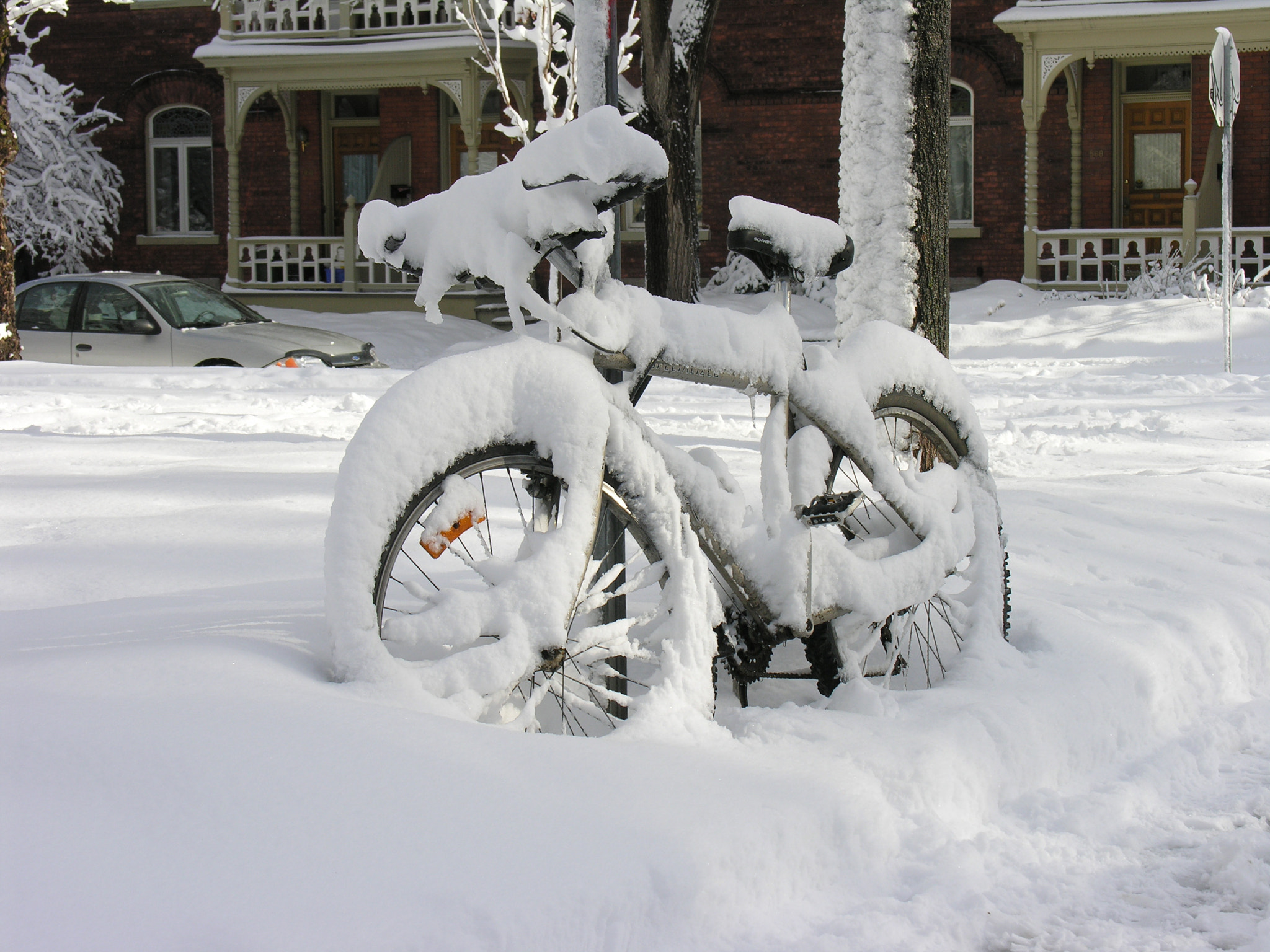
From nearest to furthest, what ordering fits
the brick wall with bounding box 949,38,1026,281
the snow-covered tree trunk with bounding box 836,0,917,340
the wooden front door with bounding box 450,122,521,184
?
the snow-covered tree trunk with bounding box 836,0,917,340
the brick wall with bounding box 949,38,1026,281
the wooden front door with bounding box 450,122,521,184

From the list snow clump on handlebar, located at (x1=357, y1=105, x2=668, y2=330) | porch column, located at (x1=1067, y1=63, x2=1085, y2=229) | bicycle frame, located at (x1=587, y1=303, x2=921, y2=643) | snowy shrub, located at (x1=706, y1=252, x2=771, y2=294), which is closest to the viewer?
snow clump on handlebar, located at (x1=357, y1=105, x2=668, y2=330)

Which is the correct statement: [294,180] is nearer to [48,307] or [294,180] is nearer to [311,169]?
[311,169]

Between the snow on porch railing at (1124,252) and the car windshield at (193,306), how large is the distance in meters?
11.1

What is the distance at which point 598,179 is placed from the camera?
2.55 metres

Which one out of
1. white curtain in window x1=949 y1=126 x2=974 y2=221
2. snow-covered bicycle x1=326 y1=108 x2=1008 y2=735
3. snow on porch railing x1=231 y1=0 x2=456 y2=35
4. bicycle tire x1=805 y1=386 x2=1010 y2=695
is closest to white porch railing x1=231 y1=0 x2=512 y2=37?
snow on porch railing x1=231 y1=0 x2=456 y2=35

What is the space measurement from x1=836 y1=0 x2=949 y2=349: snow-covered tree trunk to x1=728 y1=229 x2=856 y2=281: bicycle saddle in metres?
2.52

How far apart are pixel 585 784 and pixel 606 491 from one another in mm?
722

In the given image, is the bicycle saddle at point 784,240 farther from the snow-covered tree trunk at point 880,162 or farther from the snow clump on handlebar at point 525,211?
the snow-covered tree trunk at point 880,162

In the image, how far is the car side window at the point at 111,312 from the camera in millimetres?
12195

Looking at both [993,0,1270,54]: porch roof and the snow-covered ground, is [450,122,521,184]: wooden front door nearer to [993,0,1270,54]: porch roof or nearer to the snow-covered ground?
[993,0,1270,54]: porch roof

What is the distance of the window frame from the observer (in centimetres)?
2283

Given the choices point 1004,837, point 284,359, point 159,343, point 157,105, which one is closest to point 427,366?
point 1004,837

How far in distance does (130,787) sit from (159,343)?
36.1 ft

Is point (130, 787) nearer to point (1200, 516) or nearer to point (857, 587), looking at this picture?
point (857, 587)
